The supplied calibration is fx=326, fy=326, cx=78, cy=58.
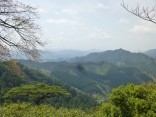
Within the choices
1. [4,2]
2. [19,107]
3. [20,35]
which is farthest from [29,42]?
[19,107]

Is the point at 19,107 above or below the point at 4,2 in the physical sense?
below

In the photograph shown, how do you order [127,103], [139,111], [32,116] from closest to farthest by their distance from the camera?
[139,111]
[127,103]
[32,116]

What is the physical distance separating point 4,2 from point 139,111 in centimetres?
937

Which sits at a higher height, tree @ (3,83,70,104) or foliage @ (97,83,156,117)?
foliage @ (97,83,156,117)

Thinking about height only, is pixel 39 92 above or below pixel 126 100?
below

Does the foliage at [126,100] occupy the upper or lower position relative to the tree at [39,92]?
upper

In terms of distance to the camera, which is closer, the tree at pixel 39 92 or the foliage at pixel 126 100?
the foliage at pixel 126 100

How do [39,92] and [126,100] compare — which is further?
[39,92]

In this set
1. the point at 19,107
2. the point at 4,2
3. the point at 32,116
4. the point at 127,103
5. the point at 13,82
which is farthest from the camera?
the point at 13,82

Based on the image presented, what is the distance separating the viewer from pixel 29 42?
14.7 metres

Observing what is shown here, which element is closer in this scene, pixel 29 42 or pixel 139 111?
pixel 29 42

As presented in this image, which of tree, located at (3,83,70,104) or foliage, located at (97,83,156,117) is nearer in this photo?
foliage, located at (97,83,156,117)

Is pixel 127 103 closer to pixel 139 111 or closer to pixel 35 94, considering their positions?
pixel 139 111

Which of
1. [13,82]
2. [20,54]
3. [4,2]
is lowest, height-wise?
[13,82]
